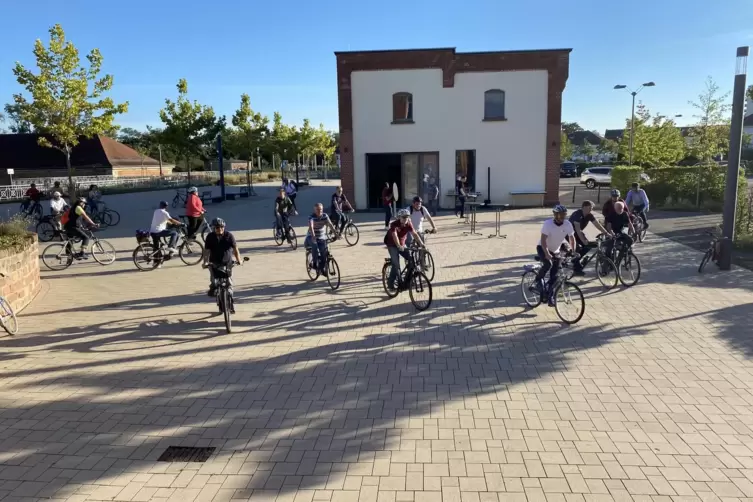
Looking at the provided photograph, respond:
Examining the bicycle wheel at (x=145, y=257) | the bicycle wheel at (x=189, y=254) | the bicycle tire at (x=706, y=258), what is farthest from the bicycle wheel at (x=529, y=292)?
the bicycle wheel at (x=145, y=257)

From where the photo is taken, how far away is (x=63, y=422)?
5066 millimetres

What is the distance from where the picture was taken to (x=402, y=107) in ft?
78.8

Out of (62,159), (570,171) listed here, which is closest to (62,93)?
(62,159)

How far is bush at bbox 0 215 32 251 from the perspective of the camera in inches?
348

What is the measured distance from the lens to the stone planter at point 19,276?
331 inches

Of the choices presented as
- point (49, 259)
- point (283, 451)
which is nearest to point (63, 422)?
point (283, 451)

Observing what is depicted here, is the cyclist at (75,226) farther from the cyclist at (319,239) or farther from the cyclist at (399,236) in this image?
the cyclist at (399,236)

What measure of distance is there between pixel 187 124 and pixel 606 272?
36.2 meters

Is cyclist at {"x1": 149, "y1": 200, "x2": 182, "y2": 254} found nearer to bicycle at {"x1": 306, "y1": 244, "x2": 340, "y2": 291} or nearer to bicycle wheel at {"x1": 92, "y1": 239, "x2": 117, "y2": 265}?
bicycle wheel at {"x1": 92, "y1": 239, "x2": 117, "y2": 265}

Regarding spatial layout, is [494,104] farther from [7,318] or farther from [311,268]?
[7,318]

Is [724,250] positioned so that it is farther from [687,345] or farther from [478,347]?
[478,347]

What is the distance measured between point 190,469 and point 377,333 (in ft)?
11.7

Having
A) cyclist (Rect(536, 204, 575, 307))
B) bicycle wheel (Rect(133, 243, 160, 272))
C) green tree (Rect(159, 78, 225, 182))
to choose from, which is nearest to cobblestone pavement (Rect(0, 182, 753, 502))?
cyclist (Rect(536, 204, 575, 307))

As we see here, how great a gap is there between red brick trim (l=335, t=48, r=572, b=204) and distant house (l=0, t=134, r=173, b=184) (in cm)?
3723
